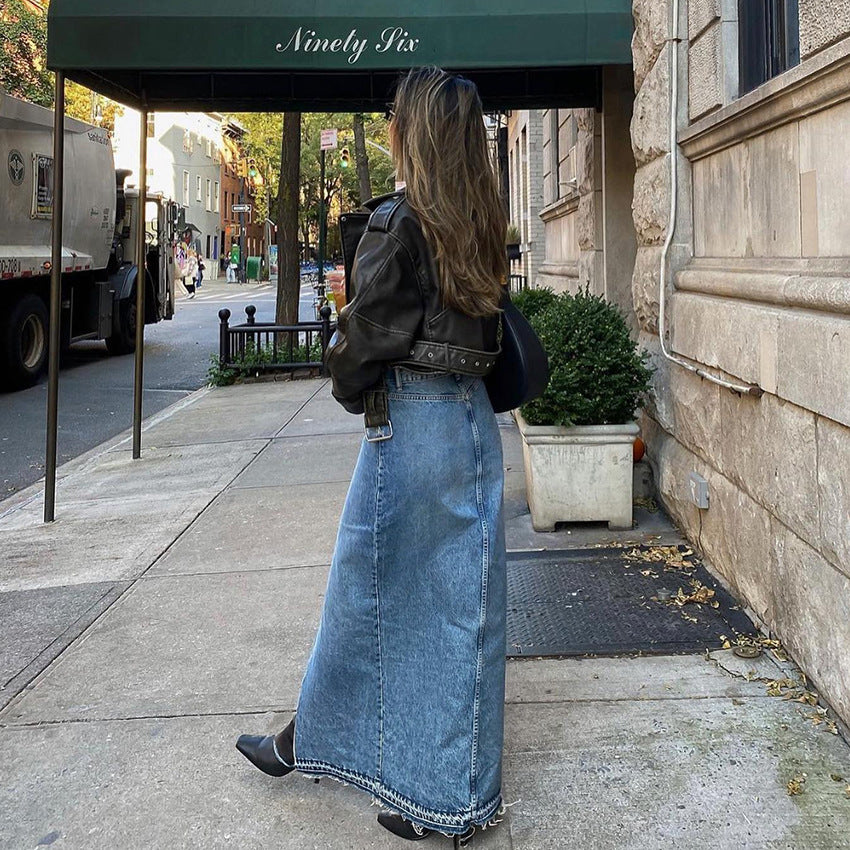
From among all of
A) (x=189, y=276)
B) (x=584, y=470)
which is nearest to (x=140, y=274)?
(x=584, y=470)

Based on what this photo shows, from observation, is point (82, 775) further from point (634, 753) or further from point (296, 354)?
point (296, 354)

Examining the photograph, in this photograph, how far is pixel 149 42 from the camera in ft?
20.9

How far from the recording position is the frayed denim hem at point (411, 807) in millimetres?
2682

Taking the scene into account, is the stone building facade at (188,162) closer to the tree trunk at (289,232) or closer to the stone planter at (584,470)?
the tree trunk at (289,232)

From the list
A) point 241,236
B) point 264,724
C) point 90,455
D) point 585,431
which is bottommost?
point 264,724

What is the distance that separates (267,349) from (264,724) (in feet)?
35.5

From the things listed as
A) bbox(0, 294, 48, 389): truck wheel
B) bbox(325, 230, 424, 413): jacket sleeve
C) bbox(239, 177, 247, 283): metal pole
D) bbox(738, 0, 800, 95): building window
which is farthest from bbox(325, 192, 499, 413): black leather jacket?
bbox(239, 177, 247, 283): metal pole

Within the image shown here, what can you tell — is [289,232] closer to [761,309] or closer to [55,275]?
[55,275]

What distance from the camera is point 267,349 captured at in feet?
45.9

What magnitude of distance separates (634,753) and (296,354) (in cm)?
1097

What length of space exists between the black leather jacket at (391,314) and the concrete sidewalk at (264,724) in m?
1.30

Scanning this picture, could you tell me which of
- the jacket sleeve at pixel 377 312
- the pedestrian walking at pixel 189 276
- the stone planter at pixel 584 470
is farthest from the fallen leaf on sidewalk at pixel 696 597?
the pedestrian walking at pixel 189 276

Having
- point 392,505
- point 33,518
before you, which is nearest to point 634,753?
Result: point 392,505

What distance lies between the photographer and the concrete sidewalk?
111 inches
